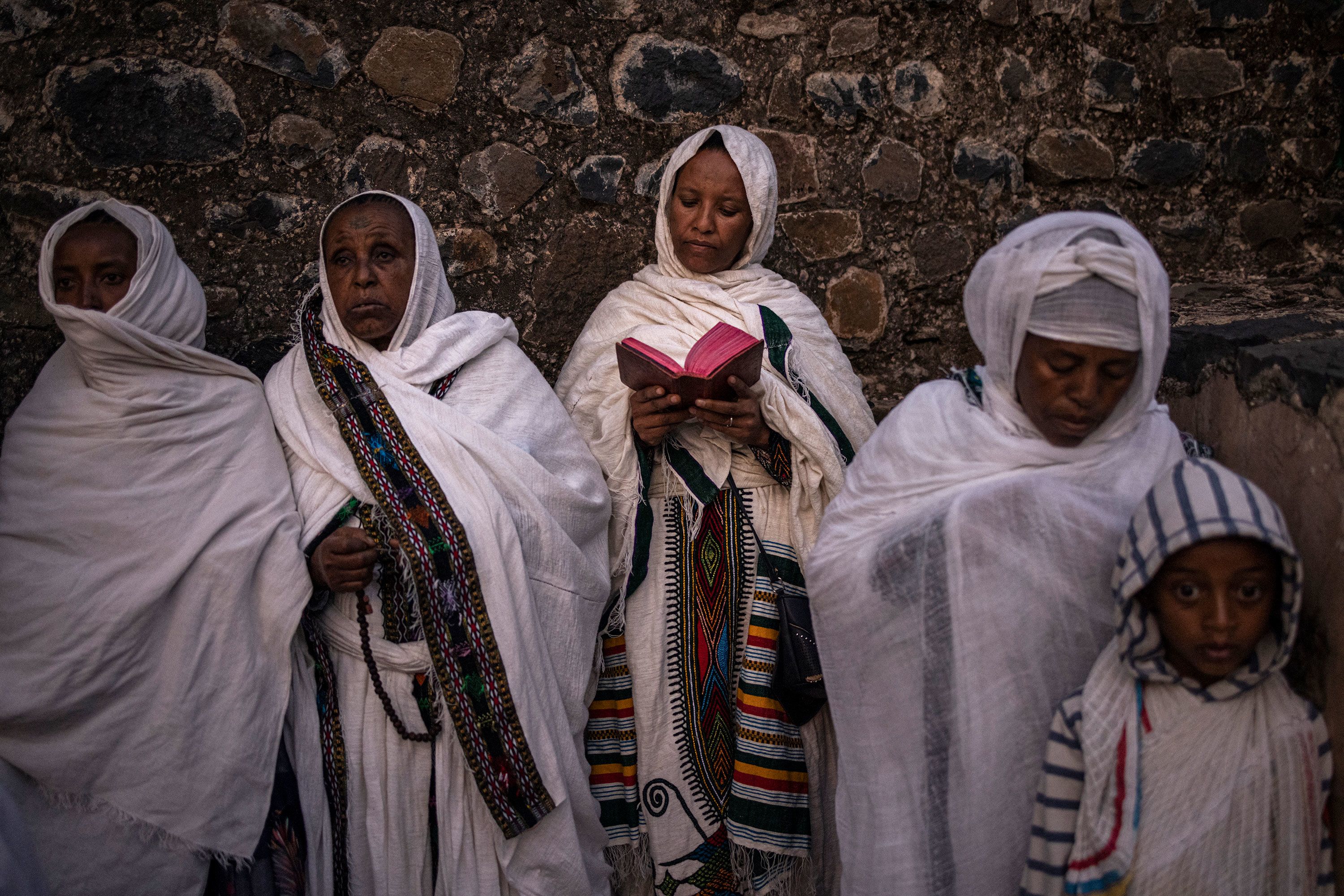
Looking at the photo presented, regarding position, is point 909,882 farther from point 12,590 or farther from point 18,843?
point 12,590

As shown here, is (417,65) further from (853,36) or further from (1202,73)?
(1202,73)

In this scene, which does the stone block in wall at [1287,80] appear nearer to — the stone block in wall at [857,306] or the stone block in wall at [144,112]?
the stone block in wall at [857,306]

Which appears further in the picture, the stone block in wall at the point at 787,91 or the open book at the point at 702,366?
the stone block in wall at the point at 787,91

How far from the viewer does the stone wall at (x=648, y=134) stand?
317 centimetres

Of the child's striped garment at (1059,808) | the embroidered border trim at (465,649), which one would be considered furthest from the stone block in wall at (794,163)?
the child's striped garment at (1059,808)

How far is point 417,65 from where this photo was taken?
3.38m

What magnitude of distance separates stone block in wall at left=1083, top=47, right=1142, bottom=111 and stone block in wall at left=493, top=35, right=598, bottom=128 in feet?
5.52

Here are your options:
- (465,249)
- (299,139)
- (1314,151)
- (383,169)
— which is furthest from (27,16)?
(1314,151)

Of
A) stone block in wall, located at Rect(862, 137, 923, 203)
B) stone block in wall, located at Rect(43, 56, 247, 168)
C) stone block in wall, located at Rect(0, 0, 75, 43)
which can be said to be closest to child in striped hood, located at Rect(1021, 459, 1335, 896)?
stone block in wall, located at Rect(862, 137, 923, 203)

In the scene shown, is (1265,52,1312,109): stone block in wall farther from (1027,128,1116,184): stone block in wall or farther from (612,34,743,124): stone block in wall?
(612,34,743,124): stone block in wall

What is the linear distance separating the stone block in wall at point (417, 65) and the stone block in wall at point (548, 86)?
0.15m

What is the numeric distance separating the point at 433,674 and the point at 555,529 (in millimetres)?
410

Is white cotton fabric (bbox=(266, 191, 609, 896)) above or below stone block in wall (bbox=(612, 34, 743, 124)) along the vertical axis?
below

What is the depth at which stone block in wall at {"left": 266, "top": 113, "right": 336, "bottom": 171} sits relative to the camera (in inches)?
130
